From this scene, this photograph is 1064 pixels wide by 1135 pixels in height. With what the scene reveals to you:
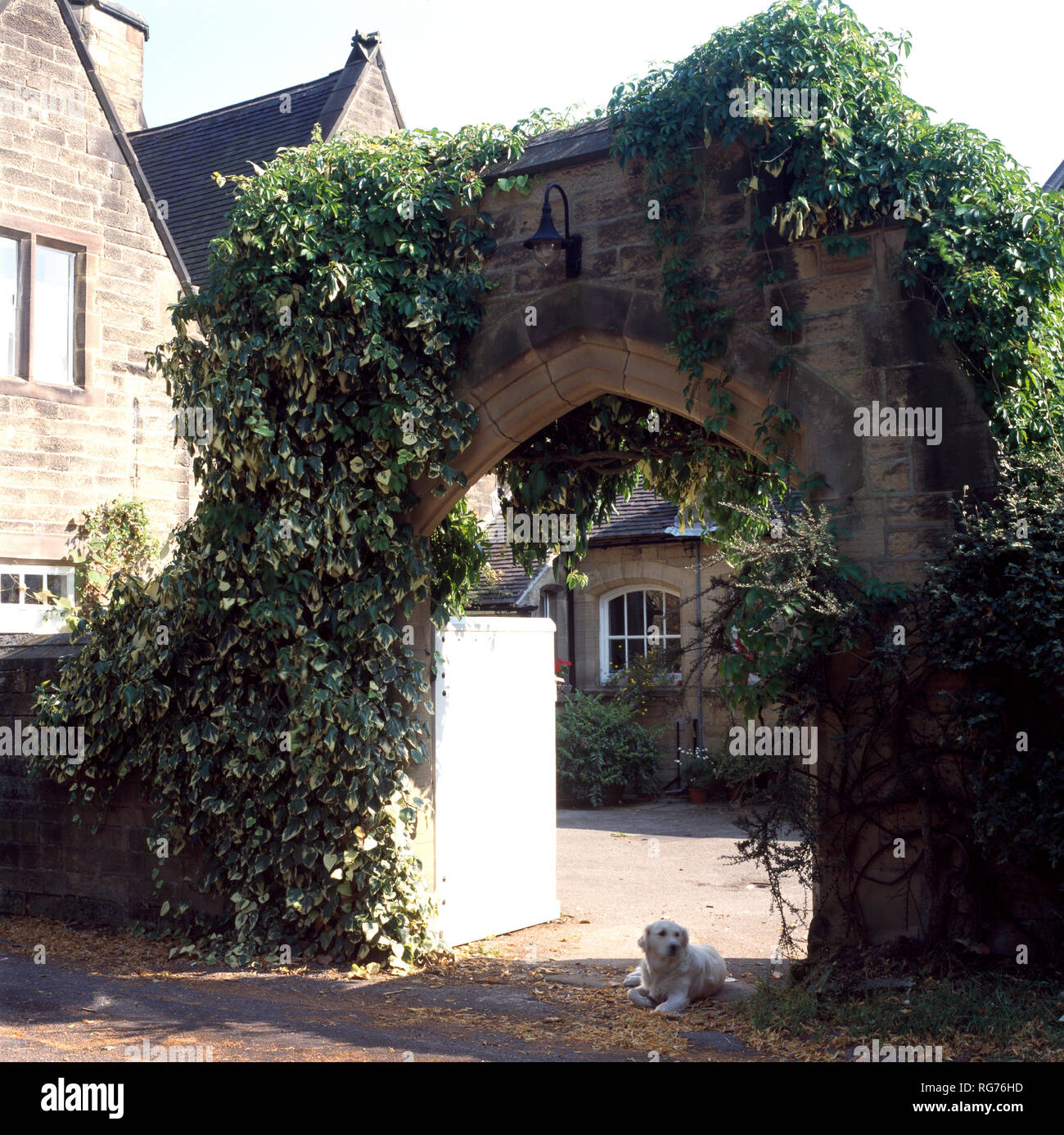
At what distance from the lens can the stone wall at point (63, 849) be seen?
8.18m

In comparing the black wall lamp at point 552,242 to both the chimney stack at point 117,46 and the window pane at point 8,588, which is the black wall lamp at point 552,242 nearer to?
the window pane at point 8,588

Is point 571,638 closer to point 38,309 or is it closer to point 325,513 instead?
point 38,309

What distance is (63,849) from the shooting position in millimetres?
8664

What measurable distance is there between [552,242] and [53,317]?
7977 millimetres

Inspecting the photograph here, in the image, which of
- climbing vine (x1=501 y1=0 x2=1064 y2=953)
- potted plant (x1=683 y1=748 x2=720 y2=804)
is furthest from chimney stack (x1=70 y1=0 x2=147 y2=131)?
climbing vine (x1=501 y1=0 x2=1064 y2=953)

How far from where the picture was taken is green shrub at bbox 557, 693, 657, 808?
16.5 meters

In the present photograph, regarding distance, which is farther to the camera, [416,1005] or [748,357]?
[416,1005]

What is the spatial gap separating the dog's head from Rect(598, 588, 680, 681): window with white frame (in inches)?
463

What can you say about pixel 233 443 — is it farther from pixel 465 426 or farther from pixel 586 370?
pixel 586 370

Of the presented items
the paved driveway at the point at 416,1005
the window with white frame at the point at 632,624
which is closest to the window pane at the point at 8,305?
the paved driveway at the point at 416,1005

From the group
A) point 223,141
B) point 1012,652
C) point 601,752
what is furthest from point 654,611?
point 1012,652

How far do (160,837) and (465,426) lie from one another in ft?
10.9

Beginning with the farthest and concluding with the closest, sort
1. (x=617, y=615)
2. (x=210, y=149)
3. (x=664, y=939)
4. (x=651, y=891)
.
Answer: (x=210, y=149) < (x=617, y=615) < (x=651, y=891) < (x=664, y=939)

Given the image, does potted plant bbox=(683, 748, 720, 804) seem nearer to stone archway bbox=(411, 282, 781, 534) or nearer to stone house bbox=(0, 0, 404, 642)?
stone house bbox=(0, 0, 404, 642)
